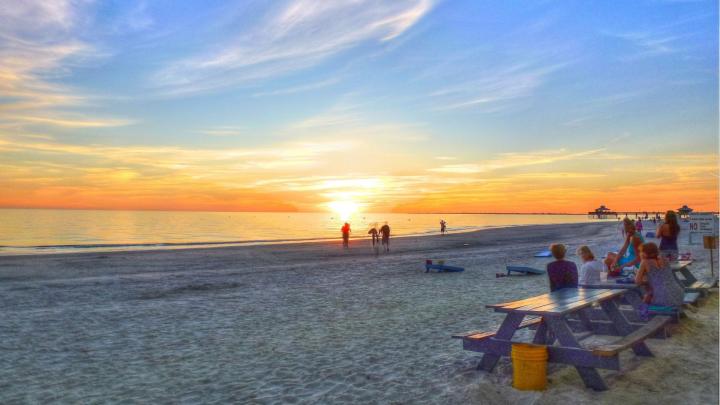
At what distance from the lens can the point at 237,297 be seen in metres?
15.4

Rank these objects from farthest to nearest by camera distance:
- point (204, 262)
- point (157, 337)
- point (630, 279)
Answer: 1. point (204, 262)
2. point (157, 337)
3. point (630, 279)

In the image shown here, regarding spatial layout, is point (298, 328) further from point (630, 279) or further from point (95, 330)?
point (630, 279)

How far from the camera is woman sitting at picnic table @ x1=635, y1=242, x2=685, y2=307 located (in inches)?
319

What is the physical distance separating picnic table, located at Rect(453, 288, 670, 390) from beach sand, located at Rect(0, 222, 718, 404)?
349 mm

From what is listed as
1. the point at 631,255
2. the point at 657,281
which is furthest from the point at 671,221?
the point at 657,281

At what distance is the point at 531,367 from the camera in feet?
19.8

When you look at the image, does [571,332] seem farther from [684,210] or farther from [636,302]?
[684,210]

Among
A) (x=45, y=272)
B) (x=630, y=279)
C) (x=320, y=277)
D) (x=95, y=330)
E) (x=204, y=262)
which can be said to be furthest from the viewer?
(x=204, y=262)

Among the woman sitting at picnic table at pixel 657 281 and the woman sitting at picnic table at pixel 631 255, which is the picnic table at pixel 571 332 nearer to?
the woman sitting at picnic table at pixel 657 281

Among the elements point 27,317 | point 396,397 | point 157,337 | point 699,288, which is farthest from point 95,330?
point 699,288

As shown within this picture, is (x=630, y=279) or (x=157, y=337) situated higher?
(x=630, y=279)

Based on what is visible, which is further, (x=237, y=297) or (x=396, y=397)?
(x=237, y=297)

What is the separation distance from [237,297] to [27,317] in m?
5.45

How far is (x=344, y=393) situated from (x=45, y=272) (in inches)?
884
